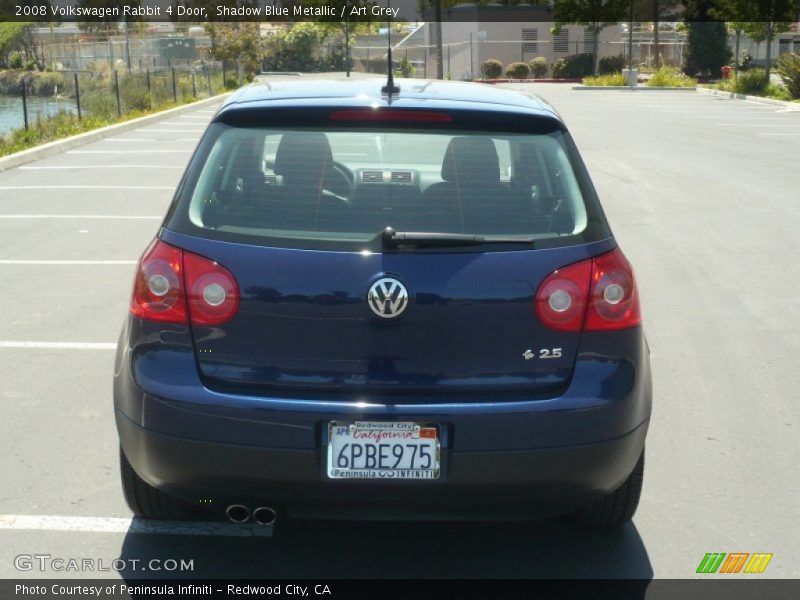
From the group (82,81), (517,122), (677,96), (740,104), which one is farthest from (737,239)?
(677,96)

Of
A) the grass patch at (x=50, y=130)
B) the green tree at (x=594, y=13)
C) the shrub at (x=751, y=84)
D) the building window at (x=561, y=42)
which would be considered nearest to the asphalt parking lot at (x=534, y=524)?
the grass patch at (x=50, y=130)

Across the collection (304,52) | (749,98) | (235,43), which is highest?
(235,43)

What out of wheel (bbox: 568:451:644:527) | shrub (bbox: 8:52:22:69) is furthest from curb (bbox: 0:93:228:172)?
shrub (bbox: 8:52:22:69)

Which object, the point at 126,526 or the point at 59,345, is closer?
the point at 126,526

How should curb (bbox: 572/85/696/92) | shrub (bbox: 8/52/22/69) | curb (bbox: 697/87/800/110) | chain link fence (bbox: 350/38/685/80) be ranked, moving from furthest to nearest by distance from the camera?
chain link fence (bbox: 350/38/685/80) < shrub (bbox: 8/52/22/69) < curb (bbox: 572/85/696/92) < curb (bbox: 697/87/800/110)

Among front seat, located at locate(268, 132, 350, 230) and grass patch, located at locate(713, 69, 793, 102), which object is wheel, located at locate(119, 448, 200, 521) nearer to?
front seat, located at locate(268, 132, 350, 230)

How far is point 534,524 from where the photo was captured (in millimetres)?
4598

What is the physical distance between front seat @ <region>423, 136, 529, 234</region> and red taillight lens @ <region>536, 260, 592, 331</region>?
8.5 inches

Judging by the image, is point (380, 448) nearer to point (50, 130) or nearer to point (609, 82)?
point (50, 130)

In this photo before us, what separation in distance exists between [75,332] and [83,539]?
11.2 ft

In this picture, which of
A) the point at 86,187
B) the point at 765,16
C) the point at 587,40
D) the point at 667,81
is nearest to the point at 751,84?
the point at 765,16

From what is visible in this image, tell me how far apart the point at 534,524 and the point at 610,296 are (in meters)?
1.24

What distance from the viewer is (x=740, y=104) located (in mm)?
38531

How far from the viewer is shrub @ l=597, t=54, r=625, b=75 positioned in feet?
216
